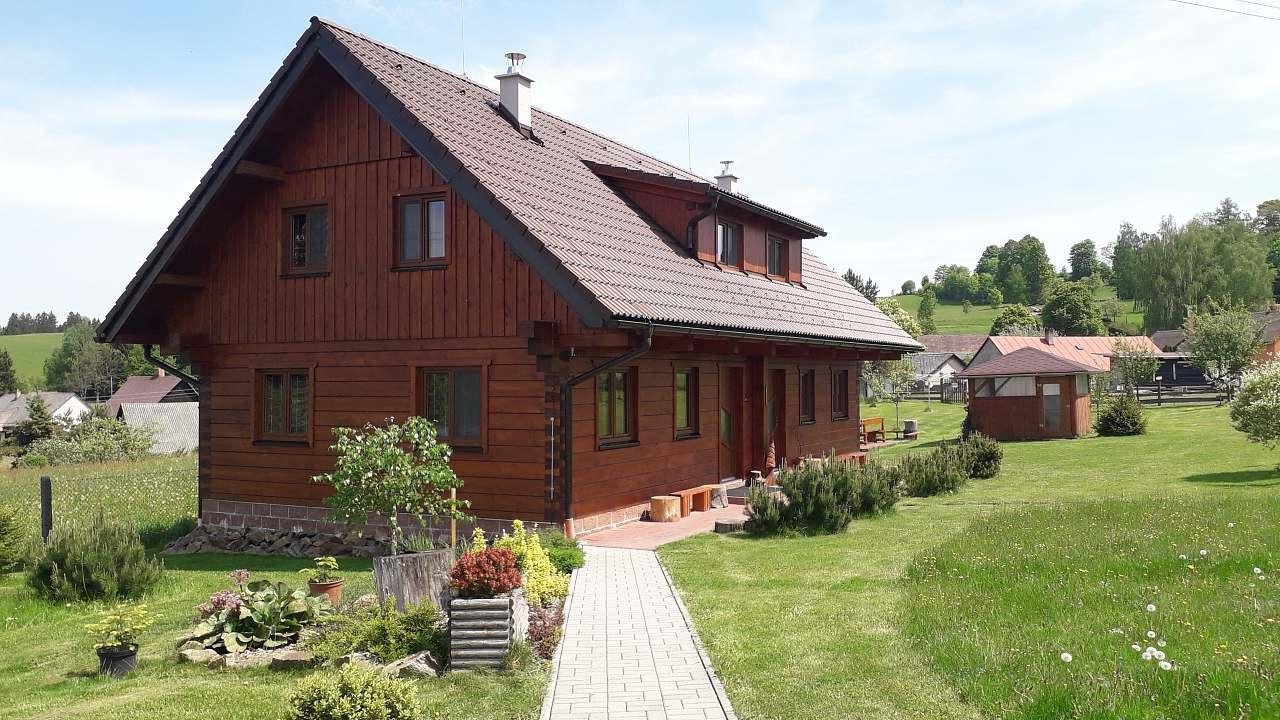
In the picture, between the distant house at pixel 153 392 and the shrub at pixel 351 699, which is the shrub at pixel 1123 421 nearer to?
the shrub at pixel 351 699

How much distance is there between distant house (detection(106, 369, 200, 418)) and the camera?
65875mm

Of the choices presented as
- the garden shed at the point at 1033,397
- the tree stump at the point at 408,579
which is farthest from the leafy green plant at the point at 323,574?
the garden shed at the point at 1033,397

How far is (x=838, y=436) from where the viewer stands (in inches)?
922

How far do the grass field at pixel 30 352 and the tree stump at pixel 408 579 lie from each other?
125 meters

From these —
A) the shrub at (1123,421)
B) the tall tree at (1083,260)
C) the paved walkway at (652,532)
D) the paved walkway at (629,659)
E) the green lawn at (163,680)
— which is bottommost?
the green lawn at (163,680)

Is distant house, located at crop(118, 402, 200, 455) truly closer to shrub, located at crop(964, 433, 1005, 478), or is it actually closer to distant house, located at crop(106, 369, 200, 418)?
distant house, located at crop(106, 369, 200, 418)

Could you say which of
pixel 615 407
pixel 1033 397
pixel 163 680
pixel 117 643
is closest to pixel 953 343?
pixel 1033 397

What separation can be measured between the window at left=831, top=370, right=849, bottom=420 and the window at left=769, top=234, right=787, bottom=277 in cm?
367

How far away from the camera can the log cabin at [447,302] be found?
13.1m

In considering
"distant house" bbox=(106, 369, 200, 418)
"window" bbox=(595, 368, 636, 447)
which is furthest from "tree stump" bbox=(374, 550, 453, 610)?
"distant house" bbox=(106, 369, 200, 418)

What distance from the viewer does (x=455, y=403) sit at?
13.9 meters

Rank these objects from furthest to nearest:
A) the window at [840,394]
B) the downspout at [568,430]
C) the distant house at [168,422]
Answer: the distant house at [168,422], the window at [840,394], the downspout at [568,430]

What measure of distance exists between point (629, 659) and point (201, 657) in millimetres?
3562

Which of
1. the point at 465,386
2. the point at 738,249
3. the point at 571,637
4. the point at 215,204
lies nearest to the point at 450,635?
the point at 571,637
